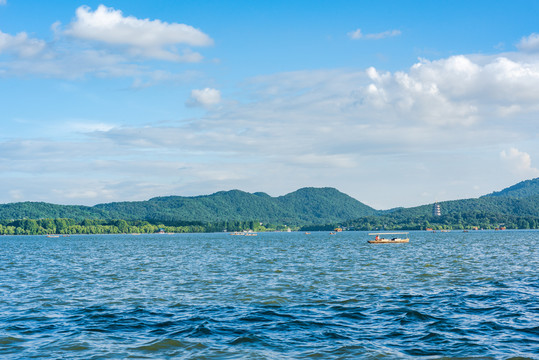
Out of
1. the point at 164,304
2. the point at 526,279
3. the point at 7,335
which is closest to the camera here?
the point at 7,335

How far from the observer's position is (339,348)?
83.6 feet

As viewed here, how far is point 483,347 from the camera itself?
998 inches

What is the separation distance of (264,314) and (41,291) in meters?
24.6

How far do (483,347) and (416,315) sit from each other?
7.81 m

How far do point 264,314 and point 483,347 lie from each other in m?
14.2

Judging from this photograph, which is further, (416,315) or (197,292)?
(197,292)

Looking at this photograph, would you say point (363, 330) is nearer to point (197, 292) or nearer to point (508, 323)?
point (508, 323)

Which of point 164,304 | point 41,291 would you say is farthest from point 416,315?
point 41,291

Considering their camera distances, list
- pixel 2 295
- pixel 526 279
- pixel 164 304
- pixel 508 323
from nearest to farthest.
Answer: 1. pixel 508 323
2. pixel 164 304
3. pixel 2 295
4. pixel 526 279

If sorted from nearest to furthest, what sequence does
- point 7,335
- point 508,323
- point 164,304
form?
point 7,335 < point 508,323 < point 164,304

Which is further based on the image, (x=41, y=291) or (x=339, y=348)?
(x=41, y=291)

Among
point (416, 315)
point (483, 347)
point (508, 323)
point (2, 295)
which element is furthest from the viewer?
point (2, 295)

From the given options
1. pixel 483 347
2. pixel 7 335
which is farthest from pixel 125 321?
pixel 483 347

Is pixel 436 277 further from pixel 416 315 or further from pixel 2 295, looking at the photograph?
pixel 2 295
